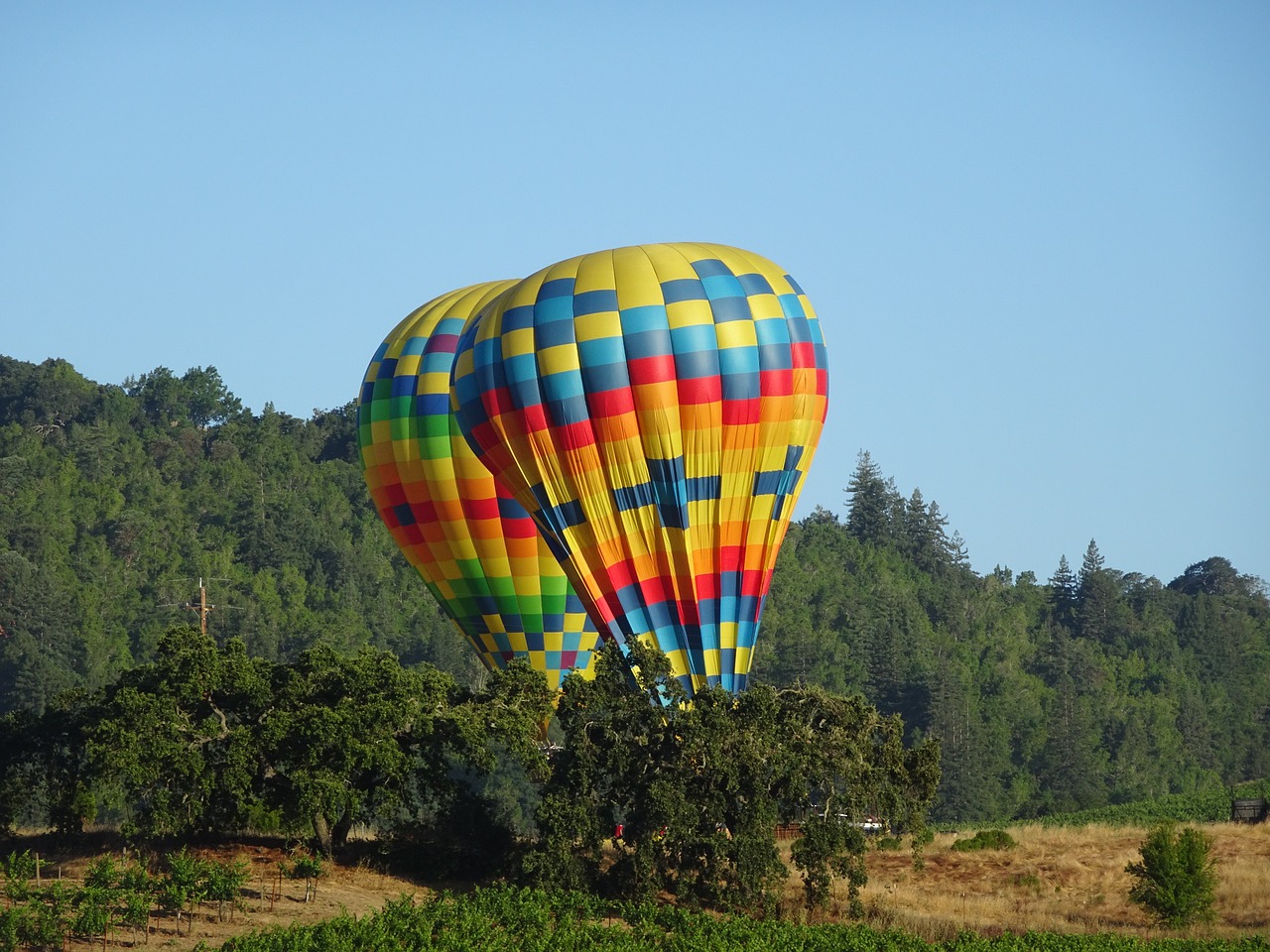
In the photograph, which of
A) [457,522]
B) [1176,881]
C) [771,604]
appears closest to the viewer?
[1176,881]

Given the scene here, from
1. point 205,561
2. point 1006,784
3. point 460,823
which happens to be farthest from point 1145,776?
point 460,823

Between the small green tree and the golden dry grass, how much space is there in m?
0.33

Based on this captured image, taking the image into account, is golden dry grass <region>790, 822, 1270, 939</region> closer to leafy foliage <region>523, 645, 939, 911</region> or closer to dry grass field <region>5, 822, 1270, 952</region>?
dry grass field <region>5, 822, 1270, 952</region>

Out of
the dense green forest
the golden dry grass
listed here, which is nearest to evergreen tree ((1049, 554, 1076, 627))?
the dense green forest

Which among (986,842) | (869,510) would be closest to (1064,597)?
(869,510)

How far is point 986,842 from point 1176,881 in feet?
25.4

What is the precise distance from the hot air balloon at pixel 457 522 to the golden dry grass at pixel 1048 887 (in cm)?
985

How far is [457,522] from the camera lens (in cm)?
4825

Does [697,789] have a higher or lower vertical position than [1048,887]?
higher

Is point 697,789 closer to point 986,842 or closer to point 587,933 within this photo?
point 587,933

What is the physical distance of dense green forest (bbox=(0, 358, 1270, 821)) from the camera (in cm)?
11219

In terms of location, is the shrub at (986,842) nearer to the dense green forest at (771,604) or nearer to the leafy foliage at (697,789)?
the leafy foliage at (697,789)

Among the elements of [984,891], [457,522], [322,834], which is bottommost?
[984,891]

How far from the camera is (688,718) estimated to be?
119 ft
